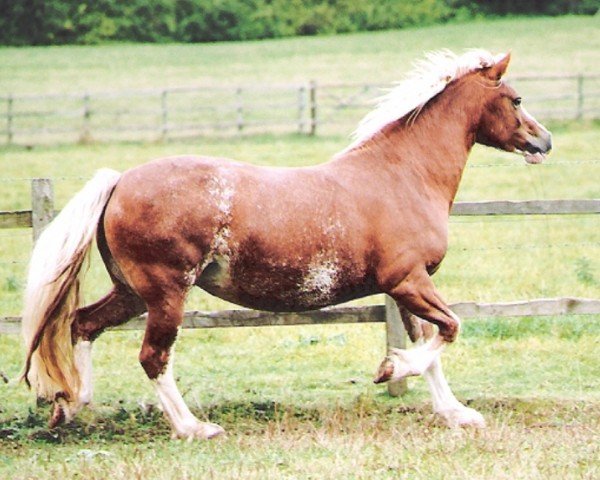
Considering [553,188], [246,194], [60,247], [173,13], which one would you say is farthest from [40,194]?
[173,13]

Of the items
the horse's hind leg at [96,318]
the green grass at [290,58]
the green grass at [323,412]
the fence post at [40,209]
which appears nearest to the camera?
the green grass at [323,412]

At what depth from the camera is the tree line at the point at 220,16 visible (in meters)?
42.4

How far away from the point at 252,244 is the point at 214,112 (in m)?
25.4

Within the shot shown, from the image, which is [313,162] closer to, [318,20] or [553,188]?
[553,188]

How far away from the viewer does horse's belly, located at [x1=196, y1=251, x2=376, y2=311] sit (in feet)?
22.1

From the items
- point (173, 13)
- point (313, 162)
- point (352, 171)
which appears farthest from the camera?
point (173, 13)

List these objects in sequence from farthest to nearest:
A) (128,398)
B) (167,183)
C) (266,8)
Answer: (266,8)
(128,398)
(167,183)

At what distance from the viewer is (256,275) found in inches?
265

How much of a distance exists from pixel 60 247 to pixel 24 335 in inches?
22.4

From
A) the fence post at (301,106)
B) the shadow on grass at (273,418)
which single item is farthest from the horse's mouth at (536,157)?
the fence post at (301,106)

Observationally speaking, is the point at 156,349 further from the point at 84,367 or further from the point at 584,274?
the point at 584,274

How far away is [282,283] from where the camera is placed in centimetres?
680

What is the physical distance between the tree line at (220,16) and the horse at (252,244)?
34.6 metres

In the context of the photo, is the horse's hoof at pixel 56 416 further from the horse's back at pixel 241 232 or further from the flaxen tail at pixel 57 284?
the horse's back at pixel 241 232
